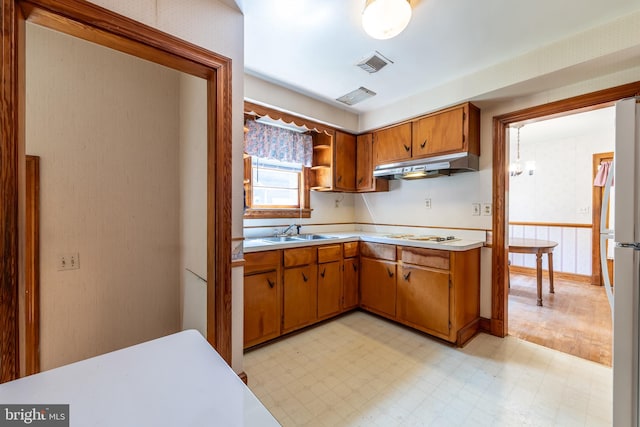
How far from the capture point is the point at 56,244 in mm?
1783

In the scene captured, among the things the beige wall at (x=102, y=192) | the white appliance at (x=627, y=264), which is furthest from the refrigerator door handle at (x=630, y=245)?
the beige wall at (x=102, y=192)

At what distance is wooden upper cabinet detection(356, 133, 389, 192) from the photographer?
11.1ft

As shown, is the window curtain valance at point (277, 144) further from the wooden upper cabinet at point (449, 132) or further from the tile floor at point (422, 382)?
the tile floor at point (422, 382)

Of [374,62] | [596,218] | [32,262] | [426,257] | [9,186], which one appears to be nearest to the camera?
[9,186]

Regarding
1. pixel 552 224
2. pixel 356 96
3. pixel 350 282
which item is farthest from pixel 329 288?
pixel 552 224

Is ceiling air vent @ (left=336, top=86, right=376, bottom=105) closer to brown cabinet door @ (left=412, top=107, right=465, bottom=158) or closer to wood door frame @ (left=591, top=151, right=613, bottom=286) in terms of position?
brown cabinet door @ (left=412, top=107, right=465, bottom=158)

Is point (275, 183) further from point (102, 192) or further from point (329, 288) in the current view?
point (102, 192)

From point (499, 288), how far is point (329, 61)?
2.65 metres

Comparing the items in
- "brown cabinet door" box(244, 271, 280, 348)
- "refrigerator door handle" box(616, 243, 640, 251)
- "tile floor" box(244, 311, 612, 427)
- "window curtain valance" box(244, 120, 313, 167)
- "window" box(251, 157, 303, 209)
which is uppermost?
"window curtain valance" box(244, 120, 313, 167)

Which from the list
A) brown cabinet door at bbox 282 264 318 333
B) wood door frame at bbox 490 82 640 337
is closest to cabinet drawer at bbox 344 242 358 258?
brown cabinet door at bbox 282 264 318 333

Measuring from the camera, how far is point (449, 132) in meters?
2.62

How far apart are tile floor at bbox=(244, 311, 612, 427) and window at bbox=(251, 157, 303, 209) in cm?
149

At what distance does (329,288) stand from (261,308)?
31.0 inches

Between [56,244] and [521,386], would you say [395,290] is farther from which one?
[56,244]
